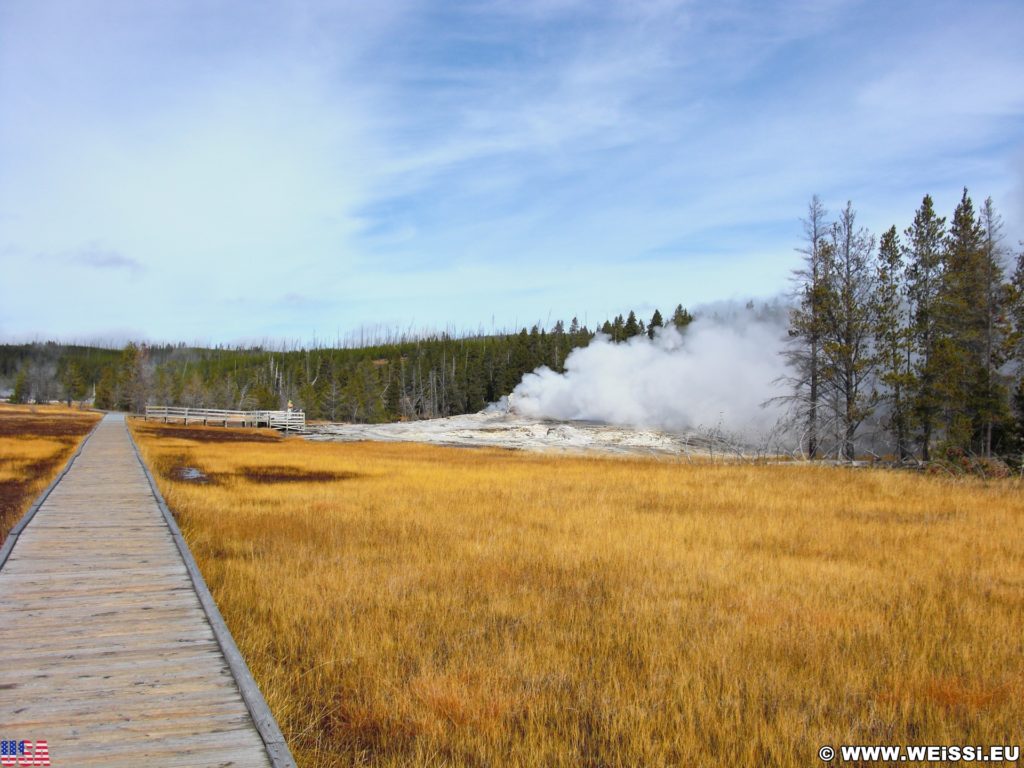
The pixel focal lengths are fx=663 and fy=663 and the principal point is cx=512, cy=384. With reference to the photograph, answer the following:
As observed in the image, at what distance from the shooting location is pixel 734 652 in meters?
5.95

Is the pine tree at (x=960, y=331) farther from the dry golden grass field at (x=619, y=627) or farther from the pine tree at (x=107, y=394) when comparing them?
the pine tree at (x=107, y=394)

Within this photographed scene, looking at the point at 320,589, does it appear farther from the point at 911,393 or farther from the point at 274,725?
the point at 911,393

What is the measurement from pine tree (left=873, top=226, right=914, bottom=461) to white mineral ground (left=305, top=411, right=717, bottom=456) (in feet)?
32.0

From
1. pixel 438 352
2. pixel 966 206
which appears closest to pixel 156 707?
pixel 966 206

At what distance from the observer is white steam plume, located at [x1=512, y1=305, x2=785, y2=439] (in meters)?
44.2

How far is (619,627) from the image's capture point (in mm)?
6617

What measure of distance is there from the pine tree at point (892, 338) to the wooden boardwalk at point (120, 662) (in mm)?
32734

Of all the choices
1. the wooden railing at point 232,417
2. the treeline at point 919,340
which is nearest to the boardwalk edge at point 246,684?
the treeline at point 919,340

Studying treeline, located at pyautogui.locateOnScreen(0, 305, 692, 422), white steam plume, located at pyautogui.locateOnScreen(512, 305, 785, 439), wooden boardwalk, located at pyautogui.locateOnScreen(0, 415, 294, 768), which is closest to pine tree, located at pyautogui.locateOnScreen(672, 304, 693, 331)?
treeline, located at pyautogui.locateOnScreen(0, 305, 692, 422)

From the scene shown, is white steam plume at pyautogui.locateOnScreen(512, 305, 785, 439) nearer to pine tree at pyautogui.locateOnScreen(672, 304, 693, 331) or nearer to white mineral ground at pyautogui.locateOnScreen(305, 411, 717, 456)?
white mineral ground at pyautogui.locateOnScreen(305, 411, 717, 456)

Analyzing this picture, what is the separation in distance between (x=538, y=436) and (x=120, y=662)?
135ft

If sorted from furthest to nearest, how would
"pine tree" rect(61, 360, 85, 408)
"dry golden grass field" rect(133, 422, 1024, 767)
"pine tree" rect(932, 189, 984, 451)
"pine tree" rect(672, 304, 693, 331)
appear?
"pine tree" rect(61, 360, 85, 408), "pine tree" rect(672, 304, 693, 331), "pine tree" rect(932, 189, 984, 451), "dry golden grass field" rect(133, 422, 1024, 767)

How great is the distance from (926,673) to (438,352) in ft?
369

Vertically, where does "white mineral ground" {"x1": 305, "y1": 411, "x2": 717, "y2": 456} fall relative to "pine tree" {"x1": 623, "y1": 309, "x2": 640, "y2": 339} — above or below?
below
